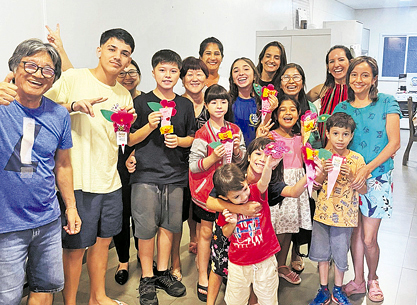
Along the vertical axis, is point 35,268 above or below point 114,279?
above

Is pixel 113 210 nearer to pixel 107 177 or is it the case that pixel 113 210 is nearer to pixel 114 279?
pixel 107 177

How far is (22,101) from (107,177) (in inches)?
26.3

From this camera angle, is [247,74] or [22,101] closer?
[22,101]

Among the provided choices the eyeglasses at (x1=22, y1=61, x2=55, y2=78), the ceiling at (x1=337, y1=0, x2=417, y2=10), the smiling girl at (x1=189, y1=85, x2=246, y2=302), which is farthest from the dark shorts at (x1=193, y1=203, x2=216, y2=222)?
the ceiling at (x1=337, y1=0, x2=417, y2=10)

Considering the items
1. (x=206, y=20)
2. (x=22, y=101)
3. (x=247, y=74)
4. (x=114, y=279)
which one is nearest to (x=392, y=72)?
(x=206, y=20)

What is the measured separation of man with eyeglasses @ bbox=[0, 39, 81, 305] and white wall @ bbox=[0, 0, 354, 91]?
960mm

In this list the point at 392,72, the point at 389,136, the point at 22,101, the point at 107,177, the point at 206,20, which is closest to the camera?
the point at 22,101

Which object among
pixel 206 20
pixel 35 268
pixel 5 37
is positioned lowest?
pixel 35 268

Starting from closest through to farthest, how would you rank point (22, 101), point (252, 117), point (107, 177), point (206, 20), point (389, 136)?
point (22, 101) < point (107, 177) < point (389, 136) < point (252, 117) < point (206, 20)

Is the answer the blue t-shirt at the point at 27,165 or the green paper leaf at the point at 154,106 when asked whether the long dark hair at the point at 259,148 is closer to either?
the green paper leaf at the point at 154,106

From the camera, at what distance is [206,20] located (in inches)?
191

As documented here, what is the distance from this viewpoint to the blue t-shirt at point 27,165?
1.72m

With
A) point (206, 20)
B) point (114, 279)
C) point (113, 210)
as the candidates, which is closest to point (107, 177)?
point (113, 210)

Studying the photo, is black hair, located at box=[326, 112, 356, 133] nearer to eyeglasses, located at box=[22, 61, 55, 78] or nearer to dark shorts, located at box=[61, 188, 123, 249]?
dark shorts, located at box=[61, 188, 123, 249]
